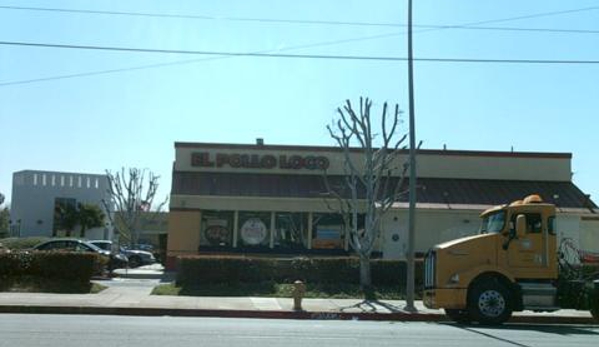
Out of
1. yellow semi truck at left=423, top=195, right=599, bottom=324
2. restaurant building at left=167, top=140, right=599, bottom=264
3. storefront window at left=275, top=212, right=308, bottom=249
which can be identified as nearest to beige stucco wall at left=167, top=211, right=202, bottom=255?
restaurant building at left=167, top=140, right=599, bottom=264

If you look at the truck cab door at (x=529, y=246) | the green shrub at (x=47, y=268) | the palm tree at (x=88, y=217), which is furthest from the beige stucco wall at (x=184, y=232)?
the palm tree at (x=88, y=217)

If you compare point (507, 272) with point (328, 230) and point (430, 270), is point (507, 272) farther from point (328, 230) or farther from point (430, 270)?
point (328, 230)

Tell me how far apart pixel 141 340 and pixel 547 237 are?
9.67 m

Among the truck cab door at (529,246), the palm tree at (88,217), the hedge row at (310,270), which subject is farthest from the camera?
the palm tree at (88,217)

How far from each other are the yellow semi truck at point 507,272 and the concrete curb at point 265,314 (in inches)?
63.1

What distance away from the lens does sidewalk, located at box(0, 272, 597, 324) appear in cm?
1812

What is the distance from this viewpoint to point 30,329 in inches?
505

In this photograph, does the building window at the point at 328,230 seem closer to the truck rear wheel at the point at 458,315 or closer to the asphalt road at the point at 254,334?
the truck rear wheel at the point at 458,315

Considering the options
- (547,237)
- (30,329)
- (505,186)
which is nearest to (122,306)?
(30,329)

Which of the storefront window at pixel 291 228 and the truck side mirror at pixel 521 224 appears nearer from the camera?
the truck side mirror at pixel 521 224

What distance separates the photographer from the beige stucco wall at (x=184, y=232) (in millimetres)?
32375

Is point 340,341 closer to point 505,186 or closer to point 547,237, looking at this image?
point 547,237

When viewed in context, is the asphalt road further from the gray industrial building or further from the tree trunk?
the gray industrial building

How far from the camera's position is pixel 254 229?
33.2 m
